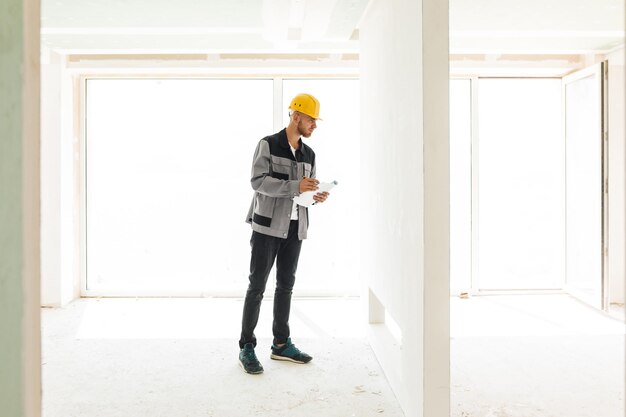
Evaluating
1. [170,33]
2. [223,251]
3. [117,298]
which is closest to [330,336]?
[223,251]

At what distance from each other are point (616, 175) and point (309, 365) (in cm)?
344

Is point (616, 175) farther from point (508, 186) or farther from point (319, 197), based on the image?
point (319, 197)

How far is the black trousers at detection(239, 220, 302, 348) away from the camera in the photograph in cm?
299

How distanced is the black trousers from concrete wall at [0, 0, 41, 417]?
176 cm

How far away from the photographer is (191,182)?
5.11 m

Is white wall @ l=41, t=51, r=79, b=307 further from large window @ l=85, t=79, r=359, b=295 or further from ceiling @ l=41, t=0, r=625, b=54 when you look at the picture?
large window @ l=85, t=79, r=359, b=295

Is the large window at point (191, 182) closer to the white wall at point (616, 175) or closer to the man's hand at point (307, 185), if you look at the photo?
Result: the man's hand at point (307, 185)

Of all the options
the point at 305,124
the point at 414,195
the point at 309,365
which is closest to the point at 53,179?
the point at 305,124

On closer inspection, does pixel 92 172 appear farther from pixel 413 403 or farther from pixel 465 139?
pixel 413 403

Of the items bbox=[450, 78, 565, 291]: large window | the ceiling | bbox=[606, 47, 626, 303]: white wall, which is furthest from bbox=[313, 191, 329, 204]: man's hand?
bbox=[606, 47, 626, 303]: white wall

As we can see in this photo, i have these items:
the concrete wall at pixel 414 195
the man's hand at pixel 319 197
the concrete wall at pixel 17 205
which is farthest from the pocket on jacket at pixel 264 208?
the concrete wall at pixel 17 205

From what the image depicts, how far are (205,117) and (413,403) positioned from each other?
3.59 meters

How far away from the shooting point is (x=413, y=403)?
232 centimetres

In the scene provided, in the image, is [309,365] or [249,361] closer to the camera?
[249,361]
